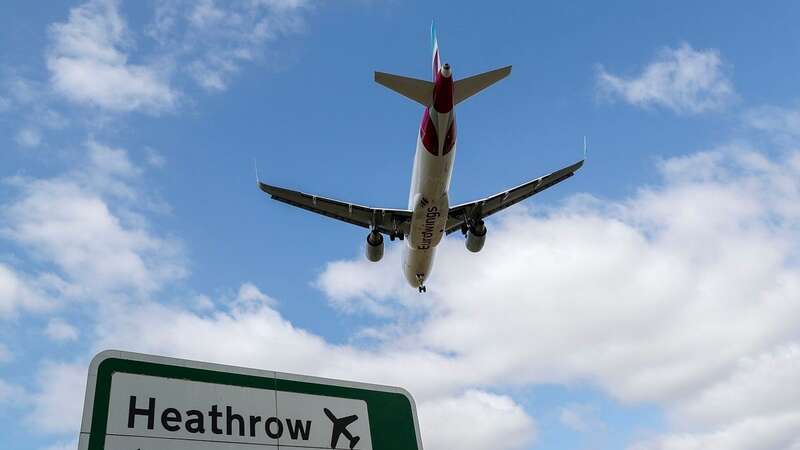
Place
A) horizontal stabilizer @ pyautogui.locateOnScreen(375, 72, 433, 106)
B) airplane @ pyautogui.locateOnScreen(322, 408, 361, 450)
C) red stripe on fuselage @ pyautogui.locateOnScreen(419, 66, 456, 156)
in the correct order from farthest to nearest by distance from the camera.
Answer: horizontal stabilizer @ pyautogui.locateOnScreen(375, 72, 433, 106)
red stripe on fuselage @ pyautogui.locateOnScreen(419, 66, 456, 156)
airplane @ pyautogui.locateOnScreen(322, 408, 361, 450)

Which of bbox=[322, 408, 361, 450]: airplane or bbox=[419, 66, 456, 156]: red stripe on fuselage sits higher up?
bbox=[419, 66, 456, 156]: red stripe on fuselage

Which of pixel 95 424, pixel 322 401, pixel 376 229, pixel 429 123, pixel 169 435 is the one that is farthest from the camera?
pixel 376 229

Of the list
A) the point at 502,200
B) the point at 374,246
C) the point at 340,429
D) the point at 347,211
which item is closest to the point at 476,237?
the point at 502,200

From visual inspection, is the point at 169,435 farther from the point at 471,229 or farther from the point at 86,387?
the point at 471,229

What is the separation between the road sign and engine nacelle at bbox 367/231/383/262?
3998 centimetres

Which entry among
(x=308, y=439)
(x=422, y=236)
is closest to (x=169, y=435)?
(x=308, y=439)

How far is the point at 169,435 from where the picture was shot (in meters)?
4.53

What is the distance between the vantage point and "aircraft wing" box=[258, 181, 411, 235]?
45531 mm

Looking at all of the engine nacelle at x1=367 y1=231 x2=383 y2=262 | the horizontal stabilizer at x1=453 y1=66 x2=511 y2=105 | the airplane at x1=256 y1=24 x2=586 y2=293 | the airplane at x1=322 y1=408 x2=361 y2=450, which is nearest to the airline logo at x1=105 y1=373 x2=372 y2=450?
the airplane at x1=322 y1=408 x2=361 y2=450

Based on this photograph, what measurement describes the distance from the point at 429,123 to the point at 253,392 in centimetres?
3224

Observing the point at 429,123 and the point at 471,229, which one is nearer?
the point at 429,123

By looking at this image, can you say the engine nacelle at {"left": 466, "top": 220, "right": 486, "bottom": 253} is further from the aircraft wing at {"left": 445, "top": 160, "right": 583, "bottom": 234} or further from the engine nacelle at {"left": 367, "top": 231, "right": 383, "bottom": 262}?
the engine nacelle at {"left": 367, "top": 231, "right": 383, "bottom": 262}

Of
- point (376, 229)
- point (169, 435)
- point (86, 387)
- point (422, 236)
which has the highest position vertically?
point (376, 229)

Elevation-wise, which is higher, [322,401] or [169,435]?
[322,401]
